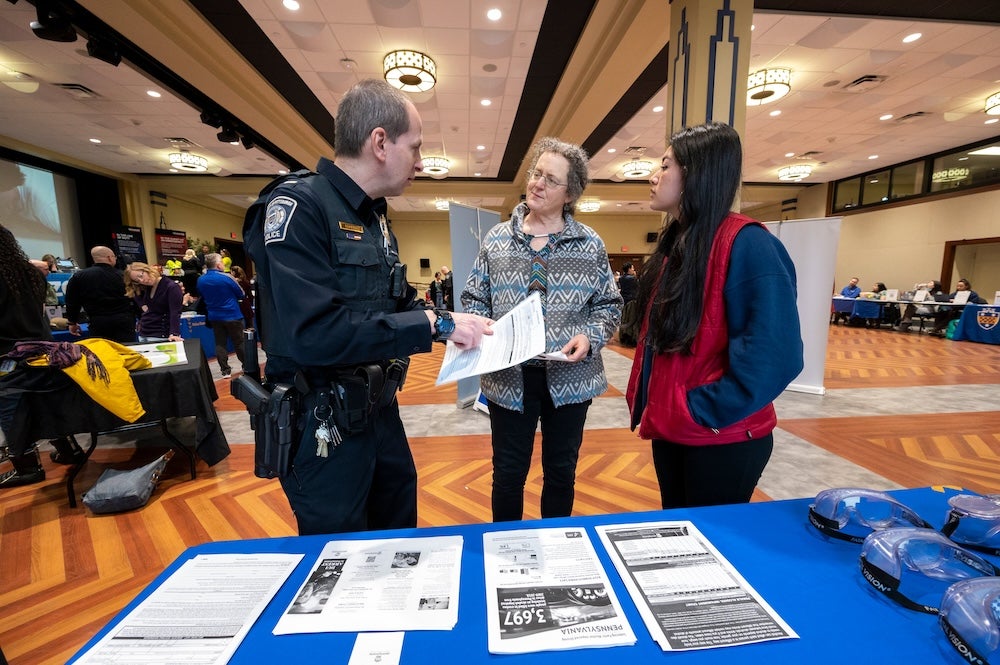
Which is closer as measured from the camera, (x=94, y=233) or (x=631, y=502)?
(x=631, y=502)

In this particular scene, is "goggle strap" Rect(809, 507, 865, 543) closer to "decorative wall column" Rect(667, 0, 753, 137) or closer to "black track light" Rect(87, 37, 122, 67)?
"decorative wall column" Rect(667, 0, 753, 137)

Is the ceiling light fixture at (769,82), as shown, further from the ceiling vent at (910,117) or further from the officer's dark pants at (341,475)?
the officer's dark pants at (341,475)

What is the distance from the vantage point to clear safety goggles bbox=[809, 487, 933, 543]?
790 millimetres

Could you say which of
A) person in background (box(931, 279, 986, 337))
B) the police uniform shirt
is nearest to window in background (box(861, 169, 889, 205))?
person in background (box(931, 279, 986, 337))

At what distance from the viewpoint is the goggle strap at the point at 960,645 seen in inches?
20.8

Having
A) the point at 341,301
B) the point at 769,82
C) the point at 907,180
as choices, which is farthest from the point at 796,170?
the point at 341,301

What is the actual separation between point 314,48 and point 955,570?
6.52 meters

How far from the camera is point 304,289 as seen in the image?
83 centimetres

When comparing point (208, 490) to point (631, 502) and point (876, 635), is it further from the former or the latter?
point (876, 635)

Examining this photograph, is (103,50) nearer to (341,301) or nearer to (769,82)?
(341,301)

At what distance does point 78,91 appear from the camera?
19.6 ft

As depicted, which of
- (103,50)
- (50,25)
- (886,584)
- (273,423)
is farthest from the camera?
(103,50)

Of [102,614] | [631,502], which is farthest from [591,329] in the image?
[102,614]

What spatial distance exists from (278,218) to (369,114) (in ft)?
1.07
